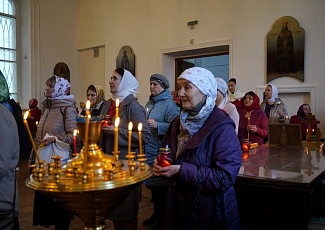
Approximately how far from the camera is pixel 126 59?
9562mm


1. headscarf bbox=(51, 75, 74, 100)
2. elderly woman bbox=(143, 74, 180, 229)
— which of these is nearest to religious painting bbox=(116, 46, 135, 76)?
elderly woman bbox=(143, 74, 180, 229)

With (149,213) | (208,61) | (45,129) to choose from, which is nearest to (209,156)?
(45,129)

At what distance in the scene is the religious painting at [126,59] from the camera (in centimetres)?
945

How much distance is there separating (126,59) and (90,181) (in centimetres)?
884

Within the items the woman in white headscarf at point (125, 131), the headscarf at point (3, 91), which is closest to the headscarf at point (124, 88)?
the woman in white headscarf at point (125, 131)

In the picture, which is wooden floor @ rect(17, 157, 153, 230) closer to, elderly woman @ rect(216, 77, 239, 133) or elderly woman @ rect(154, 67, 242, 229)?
elderly woman @ rect(216, 77, 239, 133)

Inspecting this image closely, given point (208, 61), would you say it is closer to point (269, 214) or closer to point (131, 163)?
point (269, 214)

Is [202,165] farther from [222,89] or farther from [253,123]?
[253,123]

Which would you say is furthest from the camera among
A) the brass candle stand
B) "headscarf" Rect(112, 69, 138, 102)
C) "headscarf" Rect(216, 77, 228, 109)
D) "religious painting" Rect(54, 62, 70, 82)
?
"religious painting" Rect(54, 62, 70, 82)

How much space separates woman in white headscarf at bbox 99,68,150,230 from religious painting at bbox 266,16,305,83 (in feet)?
16.1

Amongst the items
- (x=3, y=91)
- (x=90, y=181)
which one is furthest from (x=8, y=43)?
(x=90, y=181)

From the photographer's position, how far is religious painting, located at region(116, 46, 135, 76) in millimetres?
9445

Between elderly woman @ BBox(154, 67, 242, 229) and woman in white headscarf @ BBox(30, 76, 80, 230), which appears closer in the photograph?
elderly woman @ BBox(154, 67, 242, 229)

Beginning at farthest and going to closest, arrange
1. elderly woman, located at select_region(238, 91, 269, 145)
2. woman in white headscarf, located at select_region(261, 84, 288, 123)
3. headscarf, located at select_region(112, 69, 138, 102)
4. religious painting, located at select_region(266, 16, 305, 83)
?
religious painting, located at select_region(266, 16, 305, 83), woman in white headscarf, located at select_region(261, 84, 288, 123), elderly woman, located at select_region(238, 91, 269, 145), headscarf, located at select_region(112, 69, 138, 102)
